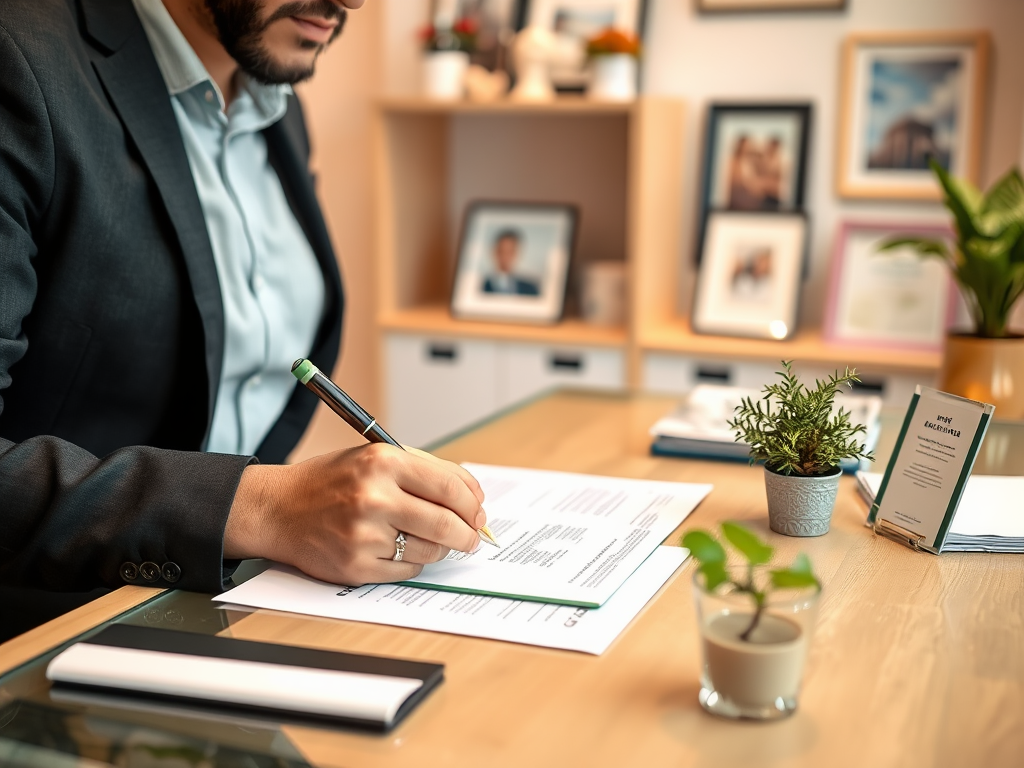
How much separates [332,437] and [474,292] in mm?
840

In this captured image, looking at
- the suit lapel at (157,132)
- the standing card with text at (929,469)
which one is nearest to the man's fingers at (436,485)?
the standing card with text at (929,469)

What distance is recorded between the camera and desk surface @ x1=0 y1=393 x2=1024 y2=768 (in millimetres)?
633

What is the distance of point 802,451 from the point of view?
39.4 inches

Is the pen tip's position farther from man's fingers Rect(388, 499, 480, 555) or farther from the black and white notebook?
the black and white notebook

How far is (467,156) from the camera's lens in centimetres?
329

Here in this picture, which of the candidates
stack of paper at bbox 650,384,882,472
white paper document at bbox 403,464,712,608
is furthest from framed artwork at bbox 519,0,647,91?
white paper document at bbox 403,464,712,608

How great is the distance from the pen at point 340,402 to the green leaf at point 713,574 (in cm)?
30

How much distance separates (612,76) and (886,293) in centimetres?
89

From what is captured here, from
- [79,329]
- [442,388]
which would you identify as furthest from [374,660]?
[442,388]

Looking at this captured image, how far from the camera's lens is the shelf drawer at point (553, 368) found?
2805 millimetres

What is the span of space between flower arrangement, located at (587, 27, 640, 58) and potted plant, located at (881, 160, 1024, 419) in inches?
48.8

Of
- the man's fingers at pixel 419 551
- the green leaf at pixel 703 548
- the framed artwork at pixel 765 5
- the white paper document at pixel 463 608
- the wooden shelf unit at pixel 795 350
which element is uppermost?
the framed artwork at pixel 765 5

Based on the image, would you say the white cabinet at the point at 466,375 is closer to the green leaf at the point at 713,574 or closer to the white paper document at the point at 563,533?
the white paper document at the point at 563,533

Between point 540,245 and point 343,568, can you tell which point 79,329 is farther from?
point 540,245
